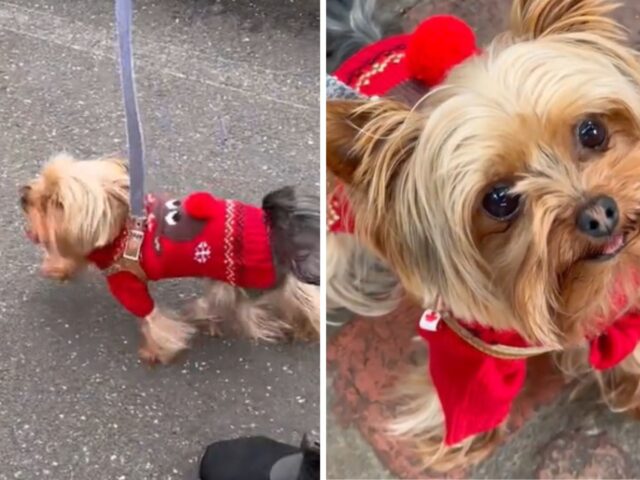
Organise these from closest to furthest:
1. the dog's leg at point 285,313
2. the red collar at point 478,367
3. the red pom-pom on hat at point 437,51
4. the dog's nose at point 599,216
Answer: the dog's nose at point 599,216 < the red pom-pom on hat at point 437,51 < the red collar at point 478,367 < the dog's leg at point 285,313

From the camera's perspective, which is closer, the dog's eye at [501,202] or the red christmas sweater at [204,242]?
the dog's eye at [501,202]

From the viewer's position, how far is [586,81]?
1.20m

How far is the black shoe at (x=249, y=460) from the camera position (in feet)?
5.81

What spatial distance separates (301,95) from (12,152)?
2.51ft

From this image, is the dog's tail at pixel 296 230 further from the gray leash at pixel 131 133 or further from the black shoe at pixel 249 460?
the black shoe at pixel 249 460

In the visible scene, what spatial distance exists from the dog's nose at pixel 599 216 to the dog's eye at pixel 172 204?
91 cm

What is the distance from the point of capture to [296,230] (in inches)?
71.6

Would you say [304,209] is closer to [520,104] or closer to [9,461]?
[520,104]

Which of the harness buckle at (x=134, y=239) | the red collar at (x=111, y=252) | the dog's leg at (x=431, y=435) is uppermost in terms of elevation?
the harness buckle at (x=134, y=239)

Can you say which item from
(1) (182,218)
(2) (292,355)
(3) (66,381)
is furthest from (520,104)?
(3) (66,381)

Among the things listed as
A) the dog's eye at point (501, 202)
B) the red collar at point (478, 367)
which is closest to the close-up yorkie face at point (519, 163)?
the dog's eye at point (501, 202)

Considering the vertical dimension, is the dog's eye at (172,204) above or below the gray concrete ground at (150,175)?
above

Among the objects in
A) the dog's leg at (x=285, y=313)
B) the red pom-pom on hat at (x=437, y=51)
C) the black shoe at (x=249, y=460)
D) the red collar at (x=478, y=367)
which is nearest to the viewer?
the red pom-pom on hat at (x=437, y=51)

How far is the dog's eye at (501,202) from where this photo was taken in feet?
3.95
